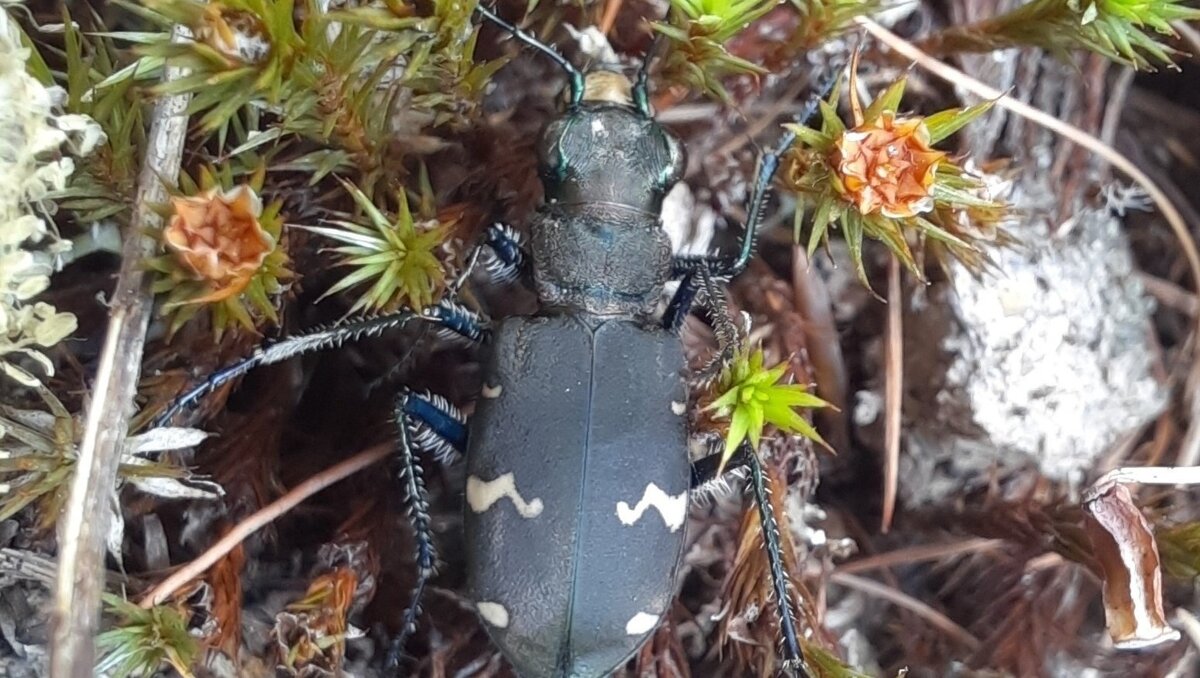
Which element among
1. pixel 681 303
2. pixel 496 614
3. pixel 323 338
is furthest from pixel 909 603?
pixel 323 338

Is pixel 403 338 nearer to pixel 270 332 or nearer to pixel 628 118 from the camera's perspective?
pixel 270 332

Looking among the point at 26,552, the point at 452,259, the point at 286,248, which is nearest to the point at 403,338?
the point at 452,259

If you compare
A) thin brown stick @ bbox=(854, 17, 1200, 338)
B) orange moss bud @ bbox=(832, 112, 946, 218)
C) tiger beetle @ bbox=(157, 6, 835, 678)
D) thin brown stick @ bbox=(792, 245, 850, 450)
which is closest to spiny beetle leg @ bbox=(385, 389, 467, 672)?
tiger beetle @ bbox=(157, 6, 835, 678)

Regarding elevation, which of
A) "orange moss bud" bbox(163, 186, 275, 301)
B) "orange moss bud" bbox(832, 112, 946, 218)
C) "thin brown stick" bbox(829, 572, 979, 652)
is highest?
"orange moss bud" bbox(832, 112, 946, 218)

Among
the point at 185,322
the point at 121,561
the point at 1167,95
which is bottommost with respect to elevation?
the point at 121,561

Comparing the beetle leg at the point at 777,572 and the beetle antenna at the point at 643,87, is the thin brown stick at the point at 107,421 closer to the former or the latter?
the beetle antenna at the point at 643,87

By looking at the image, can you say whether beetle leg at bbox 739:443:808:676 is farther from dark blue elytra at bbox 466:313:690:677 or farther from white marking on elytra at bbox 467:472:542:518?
white marking on elytra at bbox 467:472:542:518

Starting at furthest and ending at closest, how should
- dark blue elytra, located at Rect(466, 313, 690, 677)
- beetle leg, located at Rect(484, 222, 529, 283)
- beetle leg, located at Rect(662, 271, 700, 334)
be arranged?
beetle leg, located at Rect(662, 271, 700, 334), beetle leg, located at Rect(484, 222, 529, 283), dark blue elytra, located at Rect(466, 313, 690, 677)
